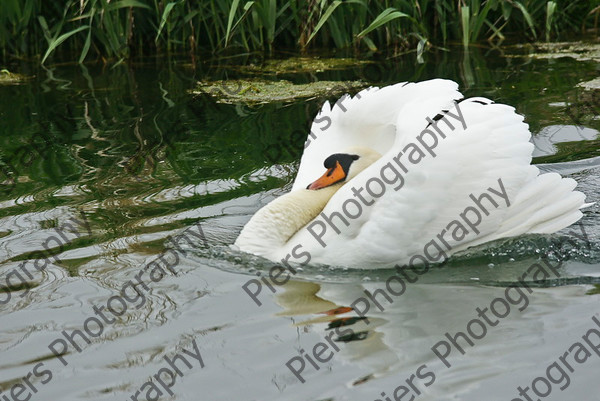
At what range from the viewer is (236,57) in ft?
34.8

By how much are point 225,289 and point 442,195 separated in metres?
1.27

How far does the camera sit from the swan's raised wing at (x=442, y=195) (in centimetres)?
490

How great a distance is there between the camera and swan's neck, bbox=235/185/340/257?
17.3 feet

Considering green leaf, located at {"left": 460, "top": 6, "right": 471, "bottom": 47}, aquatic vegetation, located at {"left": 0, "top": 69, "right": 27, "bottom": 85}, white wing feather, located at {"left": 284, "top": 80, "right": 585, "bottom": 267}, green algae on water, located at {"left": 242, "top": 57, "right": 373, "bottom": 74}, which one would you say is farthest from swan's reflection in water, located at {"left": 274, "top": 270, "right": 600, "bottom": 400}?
aquatic vegetation, located at {"left": 0, "top": 69, "right": 27, "bottom": 85}

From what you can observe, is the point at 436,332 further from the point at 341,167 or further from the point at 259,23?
the point at 259,23

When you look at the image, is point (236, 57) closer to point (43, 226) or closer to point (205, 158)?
point (205, 158)

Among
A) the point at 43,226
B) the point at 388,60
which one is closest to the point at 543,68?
the point at 388,60

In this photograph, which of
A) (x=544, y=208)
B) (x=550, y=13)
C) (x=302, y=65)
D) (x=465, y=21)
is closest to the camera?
(x=544, y=208)

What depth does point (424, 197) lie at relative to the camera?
194 inches

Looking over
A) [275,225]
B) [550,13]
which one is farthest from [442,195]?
[550,13]

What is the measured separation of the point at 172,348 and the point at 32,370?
2.01 ft

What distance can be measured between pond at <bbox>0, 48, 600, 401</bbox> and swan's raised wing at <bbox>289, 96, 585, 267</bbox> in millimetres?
141

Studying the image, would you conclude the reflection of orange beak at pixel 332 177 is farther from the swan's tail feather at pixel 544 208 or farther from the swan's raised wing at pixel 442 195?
the swan's tail feather at pixel 544 208

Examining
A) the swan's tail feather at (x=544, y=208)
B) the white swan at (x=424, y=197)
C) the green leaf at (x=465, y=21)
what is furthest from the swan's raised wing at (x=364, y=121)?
the green leaf at (x=465, y=21)
